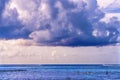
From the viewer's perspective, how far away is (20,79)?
251 feet

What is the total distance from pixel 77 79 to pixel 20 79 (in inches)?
348

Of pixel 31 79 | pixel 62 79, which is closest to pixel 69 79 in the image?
pixel 62 79

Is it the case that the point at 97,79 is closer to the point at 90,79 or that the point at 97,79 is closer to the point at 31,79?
the point at 90,79

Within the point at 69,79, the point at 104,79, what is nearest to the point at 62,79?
the point at 69,79

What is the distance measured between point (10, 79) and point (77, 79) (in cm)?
1041

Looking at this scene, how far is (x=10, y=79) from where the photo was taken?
76.6 m

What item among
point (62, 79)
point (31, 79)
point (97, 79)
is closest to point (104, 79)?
point (97, 79)

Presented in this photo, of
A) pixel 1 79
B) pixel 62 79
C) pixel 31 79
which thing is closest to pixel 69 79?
pixel 62 79

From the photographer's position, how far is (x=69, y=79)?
248 feet

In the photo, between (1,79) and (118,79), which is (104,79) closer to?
(118,79)

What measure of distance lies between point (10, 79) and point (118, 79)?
658 inches

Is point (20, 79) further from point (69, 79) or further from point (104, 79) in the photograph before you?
point (104, 79)

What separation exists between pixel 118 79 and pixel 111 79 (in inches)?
43.0

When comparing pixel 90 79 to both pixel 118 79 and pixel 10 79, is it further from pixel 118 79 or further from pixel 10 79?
pixel 10 79
